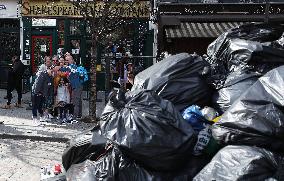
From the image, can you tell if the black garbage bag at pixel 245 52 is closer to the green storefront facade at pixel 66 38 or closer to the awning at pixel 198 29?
the awning at pixel 198 29

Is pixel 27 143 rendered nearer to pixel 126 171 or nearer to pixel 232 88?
pixel 232 88

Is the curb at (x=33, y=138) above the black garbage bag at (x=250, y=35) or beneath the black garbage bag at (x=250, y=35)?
beneath

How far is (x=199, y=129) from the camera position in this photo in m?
3.81

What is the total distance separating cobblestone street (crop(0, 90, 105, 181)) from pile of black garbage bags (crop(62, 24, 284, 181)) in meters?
2.06

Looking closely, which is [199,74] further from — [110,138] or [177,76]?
[110,138]

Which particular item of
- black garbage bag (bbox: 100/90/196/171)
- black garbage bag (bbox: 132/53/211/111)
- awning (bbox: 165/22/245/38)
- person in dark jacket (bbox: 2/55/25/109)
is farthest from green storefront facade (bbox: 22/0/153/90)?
black garbage bag (bbox: 100/90/196/171)

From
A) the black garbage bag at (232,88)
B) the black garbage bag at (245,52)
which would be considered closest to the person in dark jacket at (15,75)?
the black garbage bag at (245,52)

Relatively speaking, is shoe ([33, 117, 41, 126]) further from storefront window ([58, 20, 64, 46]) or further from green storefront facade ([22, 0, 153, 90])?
storefront window ([58, 20, 64, 46])

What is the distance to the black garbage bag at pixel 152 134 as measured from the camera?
11.1 feet

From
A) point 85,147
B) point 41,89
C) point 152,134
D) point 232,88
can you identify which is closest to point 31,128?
point 41,89

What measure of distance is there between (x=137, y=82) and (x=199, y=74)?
652mm

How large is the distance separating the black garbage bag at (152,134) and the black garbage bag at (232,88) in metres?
0.79

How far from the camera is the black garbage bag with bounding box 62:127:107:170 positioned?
154 inches

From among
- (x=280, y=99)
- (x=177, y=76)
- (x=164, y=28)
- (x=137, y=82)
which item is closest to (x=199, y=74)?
(x=177, y=76)
